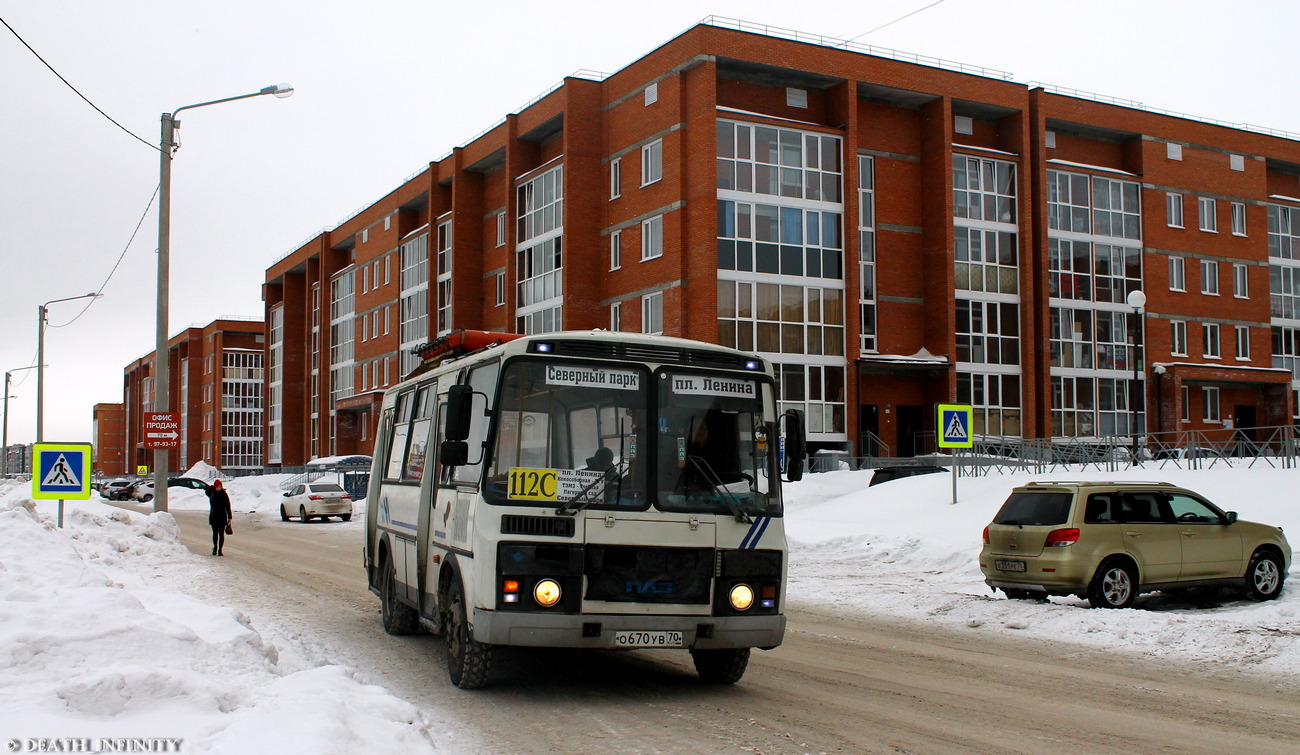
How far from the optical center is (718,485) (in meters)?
8.65

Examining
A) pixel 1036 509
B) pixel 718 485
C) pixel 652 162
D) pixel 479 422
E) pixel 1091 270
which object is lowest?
pixel 1036 509

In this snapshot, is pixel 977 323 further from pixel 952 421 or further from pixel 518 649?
pixel 518 649

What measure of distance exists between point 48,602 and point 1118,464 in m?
26.1

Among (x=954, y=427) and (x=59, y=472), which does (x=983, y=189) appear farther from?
(x=59, y=472)

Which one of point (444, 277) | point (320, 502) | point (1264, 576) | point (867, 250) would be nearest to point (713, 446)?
point (1264, 576)

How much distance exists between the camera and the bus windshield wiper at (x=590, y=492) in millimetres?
8242

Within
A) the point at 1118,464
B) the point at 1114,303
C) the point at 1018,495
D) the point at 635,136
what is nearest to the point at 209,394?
the point at 635,136

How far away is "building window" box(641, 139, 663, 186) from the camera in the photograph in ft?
131

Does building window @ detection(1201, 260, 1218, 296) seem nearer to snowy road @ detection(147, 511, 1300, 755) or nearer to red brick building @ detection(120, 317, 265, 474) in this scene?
snowy road @ detection(147, 511, 1300, 755)

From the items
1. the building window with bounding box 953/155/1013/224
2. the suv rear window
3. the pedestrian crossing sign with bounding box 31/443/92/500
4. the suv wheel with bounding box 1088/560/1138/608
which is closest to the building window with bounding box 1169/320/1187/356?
the building window with bounding box 953/155/1013/224

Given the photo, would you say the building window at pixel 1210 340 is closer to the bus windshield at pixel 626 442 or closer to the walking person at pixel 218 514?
the walking person at pixel 218 514

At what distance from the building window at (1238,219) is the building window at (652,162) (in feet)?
87.4

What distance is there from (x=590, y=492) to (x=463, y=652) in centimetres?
165

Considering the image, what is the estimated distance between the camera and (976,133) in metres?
44.8
